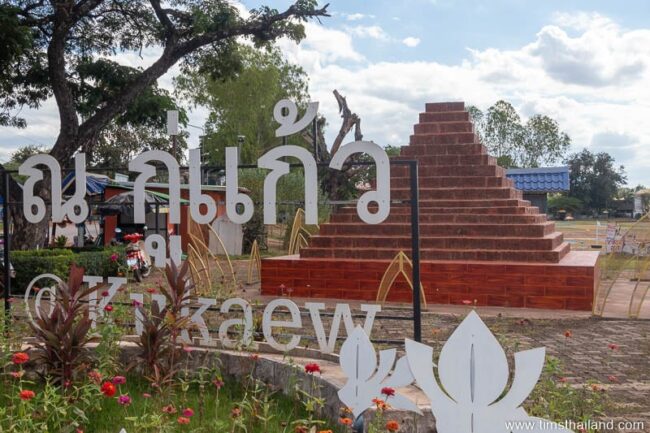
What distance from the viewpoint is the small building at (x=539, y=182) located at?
2370 cm

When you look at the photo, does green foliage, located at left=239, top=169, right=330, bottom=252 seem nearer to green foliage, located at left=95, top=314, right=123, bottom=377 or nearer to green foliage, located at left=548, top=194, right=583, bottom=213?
green foliage, located at left=95, top=314, right=123, bottom=377

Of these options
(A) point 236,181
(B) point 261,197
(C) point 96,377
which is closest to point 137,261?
(A) point 236,181

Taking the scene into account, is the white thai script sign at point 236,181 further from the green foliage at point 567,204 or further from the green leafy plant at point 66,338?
the green foliage at point 567,204

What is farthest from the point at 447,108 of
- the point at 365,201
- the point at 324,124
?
the point at 324,124

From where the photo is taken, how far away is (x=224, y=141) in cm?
3134

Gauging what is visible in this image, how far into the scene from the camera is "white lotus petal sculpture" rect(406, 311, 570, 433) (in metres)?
1.56

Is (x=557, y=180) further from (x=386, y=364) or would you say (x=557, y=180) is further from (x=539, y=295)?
(x=386, y=364)

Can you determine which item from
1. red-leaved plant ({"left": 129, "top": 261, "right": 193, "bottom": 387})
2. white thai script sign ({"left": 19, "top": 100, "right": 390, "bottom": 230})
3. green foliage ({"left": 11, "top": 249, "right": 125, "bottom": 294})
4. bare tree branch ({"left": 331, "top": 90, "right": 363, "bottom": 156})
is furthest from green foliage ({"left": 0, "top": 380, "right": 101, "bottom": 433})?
bare tree branch ({"left": 331, "top": 90, "right": 363, "bottom": 156})

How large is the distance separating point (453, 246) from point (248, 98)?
22.9m

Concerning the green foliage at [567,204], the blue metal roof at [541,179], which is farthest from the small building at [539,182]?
the green foliage at [567,204]

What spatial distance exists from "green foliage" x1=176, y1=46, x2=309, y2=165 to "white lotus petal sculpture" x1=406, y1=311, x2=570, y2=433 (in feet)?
92.8

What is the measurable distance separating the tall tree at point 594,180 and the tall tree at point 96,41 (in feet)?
133

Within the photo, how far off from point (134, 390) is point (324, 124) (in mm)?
26614

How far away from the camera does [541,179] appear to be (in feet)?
79.4
